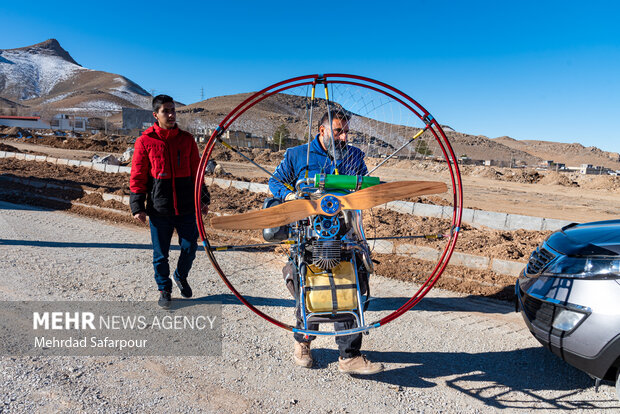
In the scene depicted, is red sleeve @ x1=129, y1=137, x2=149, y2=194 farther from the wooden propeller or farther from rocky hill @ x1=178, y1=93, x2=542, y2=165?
rocky hill @ x1=178, y1=93, x2=542, y2=165

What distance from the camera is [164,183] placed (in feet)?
14.8

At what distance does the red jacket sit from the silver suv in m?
3.41

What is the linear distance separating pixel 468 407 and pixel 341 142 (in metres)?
2.28

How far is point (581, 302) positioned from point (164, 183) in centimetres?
382

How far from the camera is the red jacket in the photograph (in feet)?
14.6

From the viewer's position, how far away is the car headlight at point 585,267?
3170 millimetres

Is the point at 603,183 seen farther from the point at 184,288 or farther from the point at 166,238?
the point at 166,238

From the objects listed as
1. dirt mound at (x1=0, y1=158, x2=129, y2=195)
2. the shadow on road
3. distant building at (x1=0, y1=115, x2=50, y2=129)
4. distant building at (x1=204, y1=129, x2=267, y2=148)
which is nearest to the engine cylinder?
the shadow on road

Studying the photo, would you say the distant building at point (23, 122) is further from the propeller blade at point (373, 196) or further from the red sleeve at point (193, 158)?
the propeller blade at point (373, 196)

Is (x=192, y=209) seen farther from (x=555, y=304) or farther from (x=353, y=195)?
(x=555, y=304)

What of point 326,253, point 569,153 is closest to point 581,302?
point 326,253

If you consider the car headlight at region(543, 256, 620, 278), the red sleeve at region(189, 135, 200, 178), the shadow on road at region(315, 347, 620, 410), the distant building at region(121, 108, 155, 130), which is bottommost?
the shadow on road at region(315, 347, 620, 410)

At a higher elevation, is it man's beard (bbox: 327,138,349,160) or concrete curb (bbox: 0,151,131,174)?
man's beard (bbox: 327,138,349,160)

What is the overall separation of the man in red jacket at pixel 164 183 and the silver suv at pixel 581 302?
3.39m
